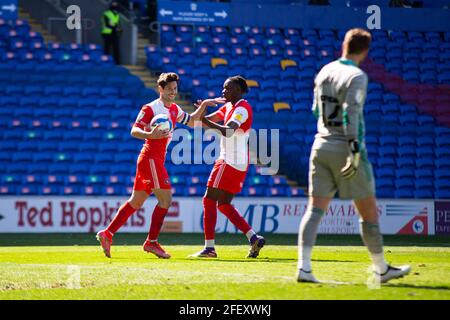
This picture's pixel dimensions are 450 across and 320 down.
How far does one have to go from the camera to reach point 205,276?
33.2 feet

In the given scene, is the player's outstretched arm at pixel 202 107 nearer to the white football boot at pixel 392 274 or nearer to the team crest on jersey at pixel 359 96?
the team crest on jersey at pixel 359 96

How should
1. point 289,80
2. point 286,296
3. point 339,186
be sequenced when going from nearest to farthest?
point 286,296
point 339,186
point 289,80

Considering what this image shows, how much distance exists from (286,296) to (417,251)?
7.79 m

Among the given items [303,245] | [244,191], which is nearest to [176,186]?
[244,191]

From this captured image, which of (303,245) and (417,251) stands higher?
(303,245)

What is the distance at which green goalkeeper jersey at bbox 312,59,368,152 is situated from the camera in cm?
882

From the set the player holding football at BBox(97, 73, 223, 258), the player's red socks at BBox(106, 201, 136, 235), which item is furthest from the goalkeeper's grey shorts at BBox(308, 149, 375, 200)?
the player's red socks at BBox(106, 201, 136, 235)

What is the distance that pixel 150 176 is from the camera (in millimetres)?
13312

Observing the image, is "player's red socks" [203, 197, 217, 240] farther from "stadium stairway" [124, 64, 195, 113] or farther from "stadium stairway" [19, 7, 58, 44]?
"stadium stairway" [19, 7, 58, 44]

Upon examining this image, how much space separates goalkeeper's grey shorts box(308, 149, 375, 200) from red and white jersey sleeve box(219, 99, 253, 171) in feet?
→ 14.4

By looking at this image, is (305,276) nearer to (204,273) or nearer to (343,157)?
(343,157)

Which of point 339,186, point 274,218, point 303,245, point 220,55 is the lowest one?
point 274,218

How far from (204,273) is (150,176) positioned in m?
3.10
